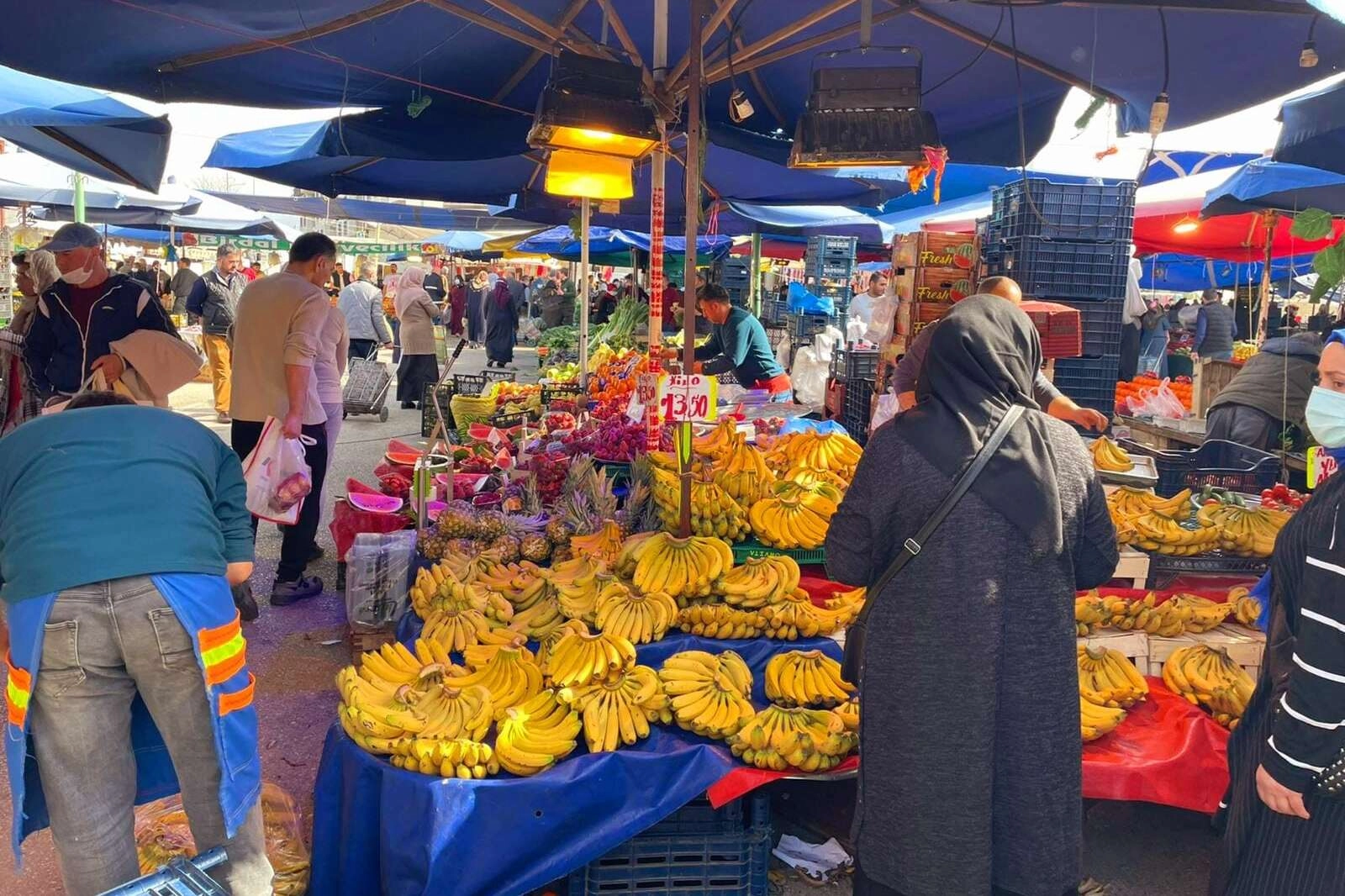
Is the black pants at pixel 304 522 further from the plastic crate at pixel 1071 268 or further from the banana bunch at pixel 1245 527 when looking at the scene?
the banana bunch at pixel 1245 527

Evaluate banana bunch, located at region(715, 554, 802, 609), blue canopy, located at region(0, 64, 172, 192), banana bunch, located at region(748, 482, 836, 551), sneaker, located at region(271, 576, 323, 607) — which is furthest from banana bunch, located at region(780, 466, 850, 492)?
blue canopy, located at region(0, 64, 172, 192)

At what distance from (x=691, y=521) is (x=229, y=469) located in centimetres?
194

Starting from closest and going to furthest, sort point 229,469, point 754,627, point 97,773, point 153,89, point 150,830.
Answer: point 97,773, point 229,469, point 150,830, point 754,627, point 153,89

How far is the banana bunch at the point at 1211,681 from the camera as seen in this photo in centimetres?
327

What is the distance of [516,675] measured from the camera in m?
3.19

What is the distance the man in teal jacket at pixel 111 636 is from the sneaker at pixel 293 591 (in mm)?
3197

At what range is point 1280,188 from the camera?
21.2 feet

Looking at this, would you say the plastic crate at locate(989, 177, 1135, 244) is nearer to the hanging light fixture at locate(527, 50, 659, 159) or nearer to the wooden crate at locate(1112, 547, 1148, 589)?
the wooden crate at locate(1112, 547, 1148, 589)

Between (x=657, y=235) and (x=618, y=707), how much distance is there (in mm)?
3222

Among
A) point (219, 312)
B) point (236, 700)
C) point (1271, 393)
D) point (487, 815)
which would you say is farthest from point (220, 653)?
point (219, 312)

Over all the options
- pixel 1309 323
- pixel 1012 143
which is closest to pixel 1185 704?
pixel 1012 143

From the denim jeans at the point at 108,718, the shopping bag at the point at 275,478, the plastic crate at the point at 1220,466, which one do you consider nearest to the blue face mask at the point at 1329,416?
the plastic crate at the point at 1220,466

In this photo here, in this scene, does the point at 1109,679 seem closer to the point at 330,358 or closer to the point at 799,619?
the point at 799,619

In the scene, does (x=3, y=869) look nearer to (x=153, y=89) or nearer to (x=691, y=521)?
(x=691, y=521)
